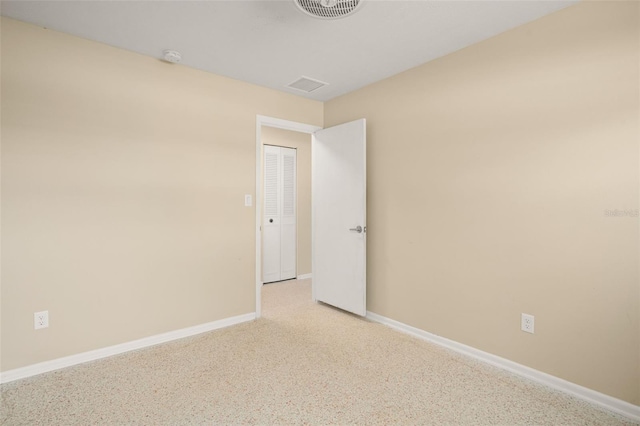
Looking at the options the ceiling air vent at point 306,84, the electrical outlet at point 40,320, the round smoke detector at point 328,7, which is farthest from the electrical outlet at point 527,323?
the electrical outlet at point 40,320

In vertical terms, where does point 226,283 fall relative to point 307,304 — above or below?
above

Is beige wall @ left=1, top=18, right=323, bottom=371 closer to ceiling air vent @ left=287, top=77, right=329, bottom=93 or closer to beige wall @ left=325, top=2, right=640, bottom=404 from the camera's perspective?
ceiling air vent @ left=287, top=77, right=329, bottom=93

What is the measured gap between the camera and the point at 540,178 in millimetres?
2188

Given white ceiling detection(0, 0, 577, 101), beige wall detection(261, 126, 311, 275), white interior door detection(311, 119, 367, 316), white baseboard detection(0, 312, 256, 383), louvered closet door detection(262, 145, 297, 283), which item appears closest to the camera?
white ceiling detection(0, 0, 577, 101)

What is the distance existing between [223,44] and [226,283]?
2.16 m

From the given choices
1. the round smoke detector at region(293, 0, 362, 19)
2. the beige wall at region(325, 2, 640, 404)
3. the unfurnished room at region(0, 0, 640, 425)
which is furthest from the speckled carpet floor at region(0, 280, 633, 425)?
the round smoke detector at region(293, 0, 362, 19)

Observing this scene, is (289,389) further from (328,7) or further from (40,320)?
(328,7)

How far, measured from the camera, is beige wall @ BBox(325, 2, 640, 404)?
6.19ft

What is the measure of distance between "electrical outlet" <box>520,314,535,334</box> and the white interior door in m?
1.44

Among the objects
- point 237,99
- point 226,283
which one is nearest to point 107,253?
point 226,283

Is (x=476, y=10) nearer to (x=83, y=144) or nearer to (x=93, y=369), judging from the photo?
(x=83, y=144)

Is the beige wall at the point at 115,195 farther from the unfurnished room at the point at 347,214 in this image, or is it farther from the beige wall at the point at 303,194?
the beige wall at the point at 303,194

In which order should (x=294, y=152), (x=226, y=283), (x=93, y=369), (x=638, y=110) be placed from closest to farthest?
(x=638, y=110) → (x=93, y=369) → (x=226, y=283) → (x=294, y=152)

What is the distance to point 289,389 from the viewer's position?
2.09 meters
